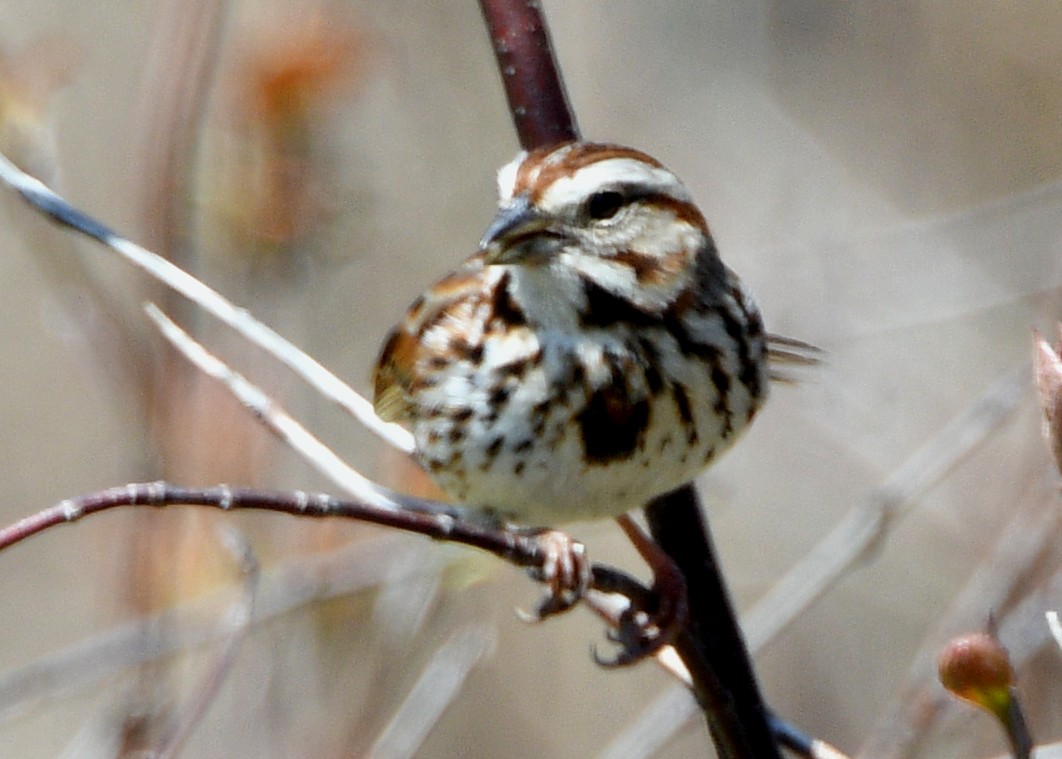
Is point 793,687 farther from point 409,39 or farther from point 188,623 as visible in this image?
point 409,39

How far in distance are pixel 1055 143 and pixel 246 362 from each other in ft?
8.96

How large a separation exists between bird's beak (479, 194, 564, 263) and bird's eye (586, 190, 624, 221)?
0.10 m

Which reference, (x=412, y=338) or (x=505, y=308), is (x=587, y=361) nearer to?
(x=505, y=308)

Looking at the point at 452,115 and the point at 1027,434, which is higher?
the point at 452,115

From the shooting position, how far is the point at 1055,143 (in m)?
4.94

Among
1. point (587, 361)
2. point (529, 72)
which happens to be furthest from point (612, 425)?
point (529, 72)

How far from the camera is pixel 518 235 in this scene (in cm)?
257

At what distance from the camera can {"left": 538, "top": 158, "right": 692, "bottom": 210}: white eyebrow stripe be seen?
8.54 feet

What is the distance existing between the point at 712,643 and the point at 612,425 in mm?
438

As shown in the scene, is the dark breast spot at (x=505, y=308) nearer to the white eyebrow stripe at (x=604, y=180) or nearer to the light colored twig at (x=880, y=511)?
the white eyebrow stripe at (x=604, y=180)

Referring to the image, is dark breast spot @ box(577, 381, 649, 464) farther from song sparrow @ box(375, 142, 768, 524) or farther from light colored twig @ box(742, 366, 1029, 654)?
light colored twig @ box(742, 366, 1029, 654)

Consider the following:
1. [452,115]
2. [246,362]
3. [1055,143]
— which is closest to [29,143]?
[246,362]

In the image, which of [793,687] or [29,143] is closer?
[29,143]

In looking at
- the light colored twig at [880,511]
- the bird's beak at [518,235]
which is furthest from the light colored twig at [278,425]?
the light colored twig at [880,511]
